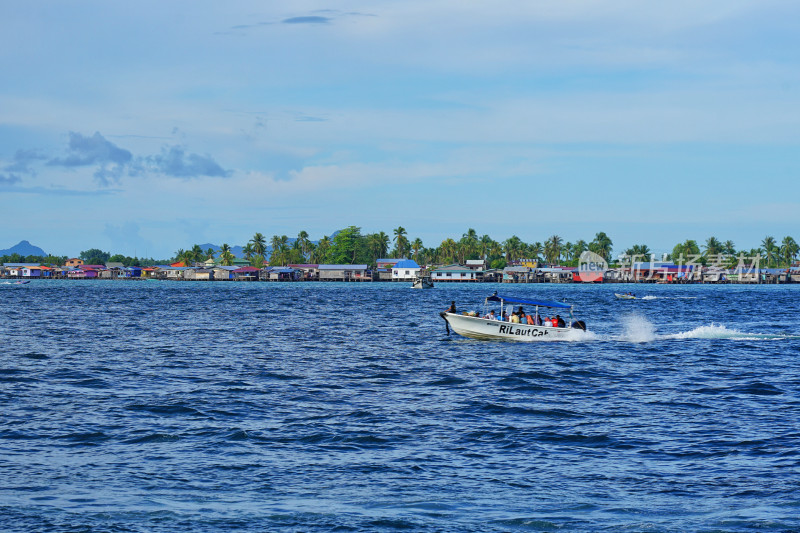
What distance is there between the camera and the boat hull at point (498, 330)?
49.8 meters

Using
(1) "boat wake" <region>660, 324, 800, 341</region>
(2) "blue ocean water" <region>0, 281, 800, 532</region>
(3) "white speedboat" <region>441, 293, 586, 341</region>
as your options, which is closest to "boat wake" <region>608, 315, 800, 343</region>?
(1) "boat wake" <region>660, 324, 800, 341</region>

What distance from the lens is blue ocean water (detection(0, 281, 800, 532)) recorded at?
1553 cm

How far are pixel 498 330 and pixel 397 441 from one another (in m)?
29.0

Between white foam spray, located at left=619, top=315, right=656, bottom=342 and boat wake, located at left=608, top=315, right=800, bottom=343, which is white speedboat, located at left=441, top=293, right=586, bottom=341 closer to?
boat wake, located at left=608, top=315, right=800, bottom=343

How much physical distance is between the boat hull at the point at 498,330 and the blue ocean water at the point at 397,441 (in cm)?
528

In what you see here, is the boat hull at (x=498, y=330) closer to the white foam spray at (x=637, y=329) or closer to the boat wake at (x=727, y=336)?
the white foam spray at (x=637, y=329)

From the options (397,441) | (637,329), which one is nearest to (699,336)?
(637,329)

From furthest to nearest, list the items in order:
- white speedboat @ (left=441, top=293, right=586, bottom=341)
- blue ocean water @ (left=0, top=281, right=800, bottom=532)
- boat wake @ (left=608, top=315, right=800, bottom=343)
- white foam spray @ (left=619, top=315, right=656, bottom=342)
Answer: white foam spray @ (left=619, top=315, right=656, bottom=342) < boat wake @ (left=608, top=315, right=800, bottom=343) < white speedboat @ (left=441, top=293, right=586, bottom=341) < blue ocean water @ (left=0, top=281, right=800, bottom=532)

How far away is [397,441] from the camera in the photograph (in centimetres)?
2152

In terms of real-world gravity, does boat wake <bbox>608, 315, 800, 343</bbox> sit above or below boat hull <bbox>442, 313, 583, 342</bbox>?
below

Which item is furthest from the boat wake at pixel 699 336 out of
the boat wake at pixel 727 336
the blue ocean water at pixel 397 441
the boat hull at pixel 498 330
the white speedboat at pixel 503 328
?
the blue ocean water at pixel 397 441

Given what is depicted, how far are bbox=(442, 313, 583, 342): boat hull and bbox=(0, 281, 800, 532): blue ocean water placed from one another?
5.28m

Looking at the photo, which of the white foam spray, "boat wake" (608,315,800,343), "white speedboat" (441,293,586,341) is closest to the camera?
"white speedboat" (441,293,586,341)

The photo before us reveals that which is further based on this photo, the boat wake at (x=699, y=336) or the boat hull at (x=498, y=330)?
the boat wake at (x=699, y=336)
